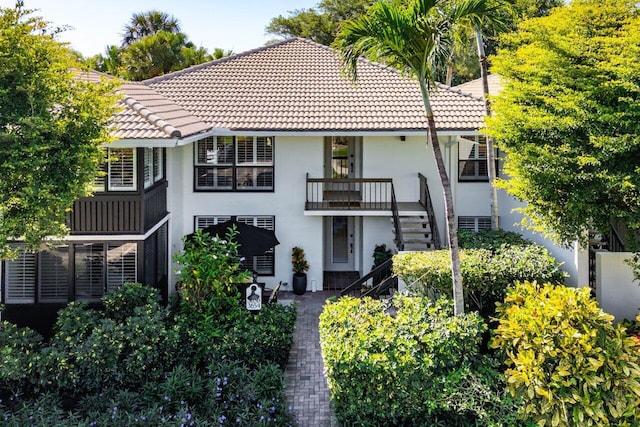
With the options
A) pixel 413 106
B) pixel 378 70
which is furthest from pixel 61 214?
pixel 378 70

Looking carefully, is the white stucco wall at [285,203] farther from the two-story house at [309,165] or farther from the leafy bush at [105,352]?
the leafy bush at [105,352]

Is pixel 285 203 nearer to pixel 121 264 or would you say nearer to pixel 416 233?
pixel 416 233

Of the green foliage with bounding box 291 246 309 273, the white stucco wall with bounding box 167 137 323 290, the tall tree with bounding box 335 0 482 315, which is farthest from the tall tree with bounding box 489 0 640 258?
the green foliage with bounding box 291 246 309 273

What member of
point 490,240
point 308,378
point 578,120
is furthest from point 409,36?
point 308,378

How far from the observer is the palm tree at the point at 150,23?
35500mm

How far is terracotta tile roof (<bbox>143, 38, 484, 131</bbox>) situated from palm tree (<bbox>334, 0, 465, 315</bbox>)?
22.2 ft

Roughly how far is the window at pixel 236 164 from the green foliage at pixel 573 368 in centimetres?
1081

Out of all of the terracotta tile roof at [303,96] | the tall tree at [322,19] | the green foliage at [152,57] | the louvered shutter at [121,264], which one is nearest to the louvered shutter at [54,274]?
the louvered shutter at [121,264]

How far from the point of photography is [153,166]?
14.9m

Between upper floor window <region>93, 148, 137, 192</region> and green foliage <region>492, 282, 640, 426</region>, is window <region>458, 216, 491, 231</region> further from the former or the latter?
upper floor window <region>93, 148, 137, 192</region>

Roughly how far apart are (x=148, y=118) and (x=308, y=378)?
7470 mm

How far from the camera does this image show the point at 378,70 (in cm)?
2159

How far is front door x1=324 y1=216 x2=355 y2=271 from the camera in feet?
65.1

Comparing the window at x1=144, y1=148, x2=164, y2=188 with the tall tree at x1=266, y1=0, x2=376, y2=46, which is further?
the tall tree at x1=266, y1=0, x2=376, y2=46
